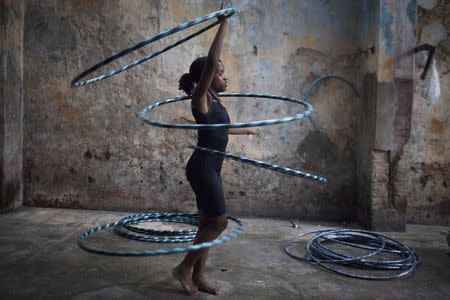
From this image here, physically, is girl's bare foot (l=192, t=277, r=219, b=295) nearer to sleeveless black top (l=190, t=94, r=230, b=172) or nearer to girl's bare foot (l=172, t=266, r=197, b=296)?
girl's bare foot (l=172, t=266, r=197, b=296)

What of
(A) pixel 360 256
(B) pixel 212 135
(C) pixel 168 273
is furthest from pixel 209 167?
(A) pixel 360 256

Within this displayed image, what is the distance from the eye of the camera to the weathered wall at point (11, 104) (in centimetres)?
509

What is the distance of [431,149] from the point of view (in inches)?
209

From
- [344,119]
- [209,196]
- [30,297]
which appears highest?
[344,119]

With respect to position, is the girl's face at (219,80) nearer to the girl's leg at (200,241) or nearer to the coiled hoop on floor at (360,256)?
the girl's leg at (200,241)

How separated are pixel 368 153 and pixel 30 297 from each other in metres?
3.70

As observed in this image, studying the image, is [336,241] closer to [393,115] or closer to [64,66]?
[393,115]

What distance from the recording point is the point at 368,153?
4988mm

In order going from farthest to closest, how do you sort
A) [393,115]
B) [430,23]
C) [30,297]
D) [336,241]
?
[430,23], [393,115], [336,241], [30,297]

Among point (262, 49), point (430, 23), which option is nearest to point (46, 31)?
point (262, 49)

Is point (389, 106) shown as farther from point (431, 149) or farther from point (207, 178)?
point (207, 178)

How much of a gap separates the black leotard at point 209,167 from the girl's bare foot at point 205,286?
515mm

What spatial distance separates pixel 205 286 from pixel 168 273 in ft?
1.48

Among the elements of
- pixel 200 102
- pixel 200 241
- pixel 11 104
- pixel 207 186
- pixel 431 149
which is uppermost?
pixel 11 104
